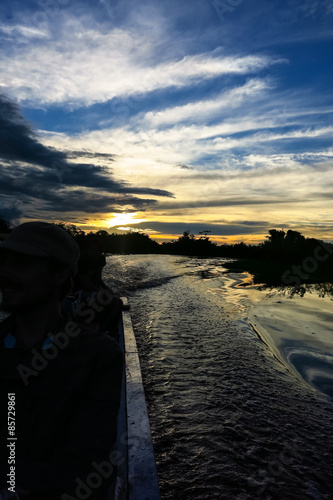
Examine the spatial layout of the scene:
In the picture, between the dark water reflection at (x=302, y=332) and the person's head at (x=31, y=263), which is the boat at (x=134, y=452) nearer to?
the person's head at (x=31, y=263)

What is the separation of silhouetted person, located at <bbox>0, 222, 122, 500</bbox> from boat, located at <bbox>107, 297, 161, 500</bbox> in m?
0.65

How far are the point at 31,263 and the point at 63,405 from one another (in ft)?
2.23

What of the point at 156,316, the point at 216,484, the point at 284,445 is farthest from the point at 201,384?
the point at 156,316

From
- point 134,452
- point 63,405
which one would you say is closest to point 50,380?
point 63,405

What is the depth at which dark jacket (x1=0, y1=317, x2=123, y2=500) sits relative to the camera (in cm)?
136

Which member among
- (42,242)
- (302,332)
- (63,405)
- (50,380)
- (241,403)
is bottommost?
(241,403)

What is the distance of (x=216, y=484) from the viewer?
342 cm

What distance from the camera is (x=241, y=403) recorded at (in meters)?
5.23

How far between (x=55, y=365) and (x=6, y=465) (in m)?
0.45

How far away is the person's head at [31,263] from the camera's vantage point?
5.07 ft

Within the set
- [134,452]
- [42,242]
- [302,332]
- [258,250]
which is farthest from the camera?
[258,250]

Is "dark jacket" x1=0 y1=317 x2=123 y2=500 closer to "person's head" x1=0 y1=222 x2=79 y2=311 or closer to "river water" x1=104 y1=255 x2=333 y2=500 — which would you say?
"person's head" x1=0 y1=222 x2=79 y2=311

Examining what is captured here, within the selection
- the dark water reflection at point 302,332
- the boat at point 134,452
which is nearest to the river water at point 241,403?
the dark water reflection at point 302,332

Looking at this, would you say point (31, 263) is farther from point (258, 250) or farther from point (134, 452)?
point (258, 250)
